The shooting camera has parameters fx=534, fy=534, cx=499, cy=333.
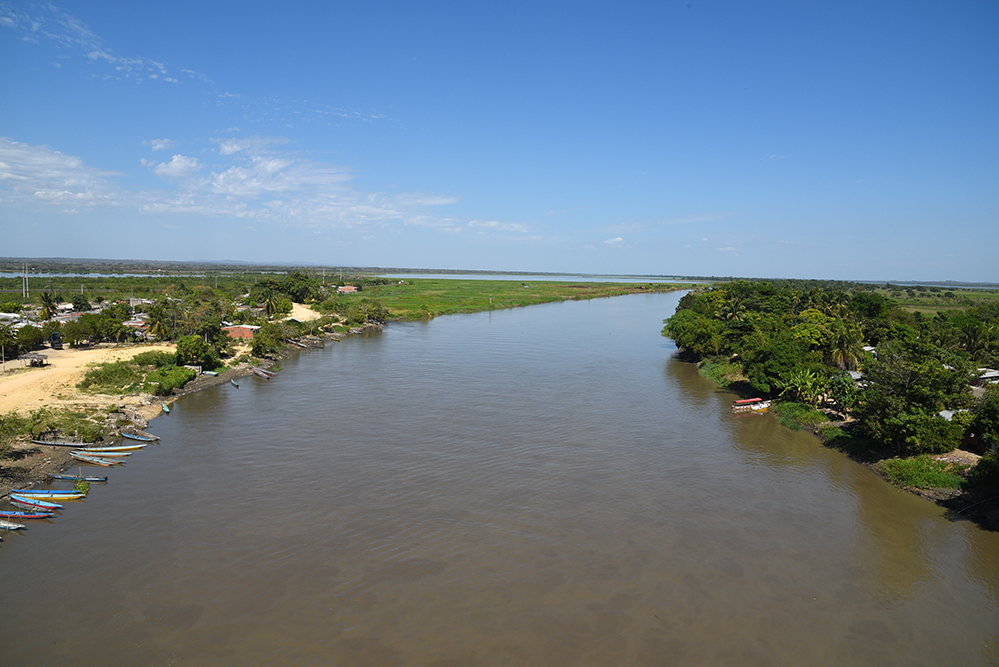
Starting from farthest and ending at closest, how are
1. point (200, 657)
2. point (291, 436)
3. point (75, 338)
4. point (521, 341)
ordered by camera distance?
point (521, 341), point (75, 338), point (291, 436), point (200, 657)

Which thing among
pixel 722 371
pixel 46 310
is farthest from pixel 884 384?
pixel 46 310

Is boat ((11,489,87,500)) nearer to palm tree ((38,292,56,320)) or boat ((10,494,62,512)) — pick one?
boat ((10,494,62,512))

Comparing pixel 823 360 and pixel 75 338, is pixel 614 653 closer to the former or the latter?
pixel 823 360

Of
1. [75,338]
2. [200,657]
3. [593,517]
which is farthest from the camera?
[75,338]

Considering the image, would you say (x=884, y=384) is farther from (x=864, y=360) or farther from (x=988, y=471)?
(x=864, y=360)

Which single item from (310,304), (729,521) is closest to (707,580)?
(729,521)

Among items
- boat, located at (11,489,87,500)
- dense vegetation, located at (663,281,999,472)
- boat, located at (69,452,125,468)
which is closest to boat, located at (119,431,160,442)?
boat, located at (69,452,125,468)

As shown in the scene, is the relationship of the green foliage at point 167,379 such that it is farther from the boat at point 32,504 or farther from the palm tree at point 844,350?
the palm tree at point 844,350
